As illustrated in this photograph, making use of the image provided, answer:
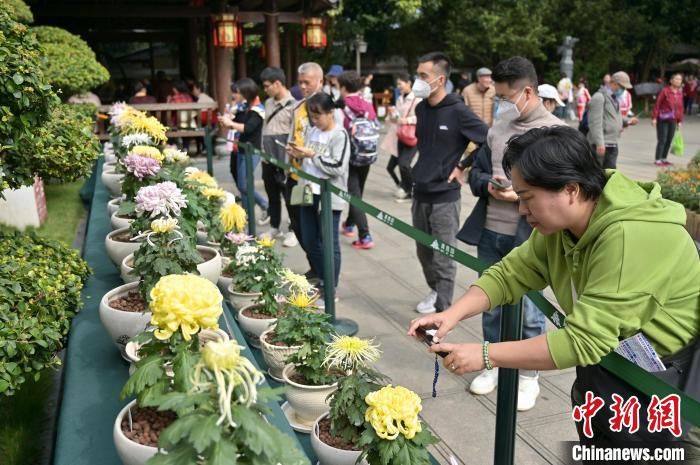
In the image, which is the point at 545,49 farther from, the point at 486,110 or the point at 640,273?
the point at 640,273

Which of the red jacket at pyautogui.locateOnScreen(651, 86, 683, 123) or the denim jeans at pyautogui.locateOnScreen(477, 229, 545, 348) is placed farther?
the red jacket at pyautogui.locateOnScreen(651, 86, 683, 123)

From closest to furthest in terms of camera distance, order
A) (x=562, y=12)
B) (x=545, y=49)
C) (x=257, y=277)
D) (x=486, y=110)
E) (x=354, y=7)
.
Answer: (x=257, y=277), (x=486, y=110), (x=354, y=7), (x=562, y=12), (x=545, y=49)

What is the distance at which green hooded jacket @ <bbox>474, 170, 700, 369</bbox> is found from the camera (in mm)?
1741

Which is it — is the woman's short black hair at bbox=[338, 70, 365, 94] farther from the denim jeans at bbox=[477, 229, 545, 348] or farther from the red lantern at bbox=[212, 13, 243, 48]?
the red lantern at bbox=[212, 13, 243, 48]

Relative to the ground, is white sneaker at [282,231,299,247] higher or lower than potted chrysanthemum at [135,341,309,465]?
lower

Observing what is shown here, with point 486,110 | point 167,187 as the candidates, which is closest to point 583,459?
point 167,187

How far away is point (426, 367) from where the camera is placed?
14.0 feet

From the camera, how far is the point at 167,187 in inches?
118

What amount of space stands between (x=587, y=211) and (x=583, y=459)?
0.86 metres

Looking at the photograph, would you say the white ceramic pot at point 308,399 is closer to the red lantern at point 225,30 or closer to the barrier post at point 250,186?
the barrier post at point 250,186

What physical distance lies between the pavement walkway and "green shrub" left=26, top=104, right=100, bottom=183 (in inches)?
75.8

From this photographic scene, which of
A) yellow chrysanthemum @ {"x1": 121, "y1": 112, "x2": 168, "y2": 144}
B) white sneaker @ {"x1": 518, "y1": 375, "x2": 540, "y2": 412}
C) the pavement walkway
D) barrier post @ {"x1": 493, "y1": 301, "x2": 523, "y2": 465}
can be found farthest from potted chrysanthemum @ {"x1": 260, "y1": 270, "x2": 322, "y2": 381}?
yellow chrysanthemum @ {"x1": 121, "y1": 112, "x2": 168, "y2": 144}

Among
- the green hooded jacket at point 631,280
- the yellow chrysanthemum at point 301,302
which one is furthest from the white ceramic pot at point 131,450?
the yellow chrysanthemum at point 301,302

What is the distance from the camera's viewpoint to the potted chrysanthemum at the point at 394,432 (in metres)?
2.22
